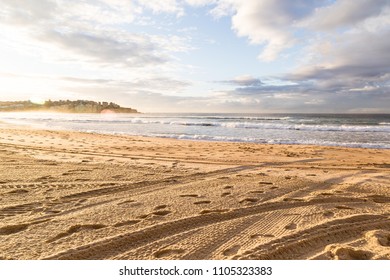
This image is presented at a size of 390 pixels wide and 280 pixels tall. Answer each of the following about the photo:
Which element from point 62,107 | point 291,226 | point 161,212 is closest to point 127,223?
point 161,212

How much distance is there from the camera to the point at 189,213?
4.34 meters

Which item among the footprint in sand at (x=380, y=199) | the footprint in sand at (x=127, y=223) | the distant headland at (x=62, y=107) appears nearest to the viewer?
the footprint in sand at (x=127, y=223)

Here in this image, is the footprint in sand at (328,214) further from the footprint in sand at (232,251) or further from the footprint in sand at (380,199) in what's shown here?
the footprint in sand at (232,251)

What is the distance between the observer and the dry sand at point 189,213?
3.24 m

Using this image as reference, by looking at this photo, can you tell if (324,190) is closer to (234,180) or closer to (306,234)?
(234,180)

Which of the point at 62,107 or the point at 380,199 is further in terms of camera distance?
the point at 62,107

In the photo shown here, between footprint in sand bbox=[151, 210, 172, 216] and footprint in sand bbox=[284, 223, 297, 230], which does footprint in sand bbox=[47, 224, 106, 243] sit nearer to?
footprint in sand bbox=[151, 210, 172, 216]

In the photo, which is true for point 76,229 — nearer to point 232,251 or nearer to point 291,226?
point 232,251

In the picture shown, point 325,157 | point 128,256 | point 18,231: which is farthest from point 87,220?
point 325,157

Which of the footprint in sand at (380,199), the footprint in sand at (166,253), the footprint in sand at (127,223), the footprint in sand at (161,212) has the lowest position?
the footprint in sand at (166,253)

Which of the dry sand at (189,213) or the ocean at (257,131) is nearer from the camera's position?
the dry sand at (189,213)

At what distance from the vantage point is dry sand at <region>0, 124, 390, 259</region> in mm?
3244

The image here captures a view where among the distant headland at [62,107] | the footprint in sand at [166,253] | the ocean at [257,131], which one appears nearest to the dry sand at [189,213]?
the footprint in sand at [166,253]

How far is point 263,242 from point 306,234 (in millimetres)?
702
